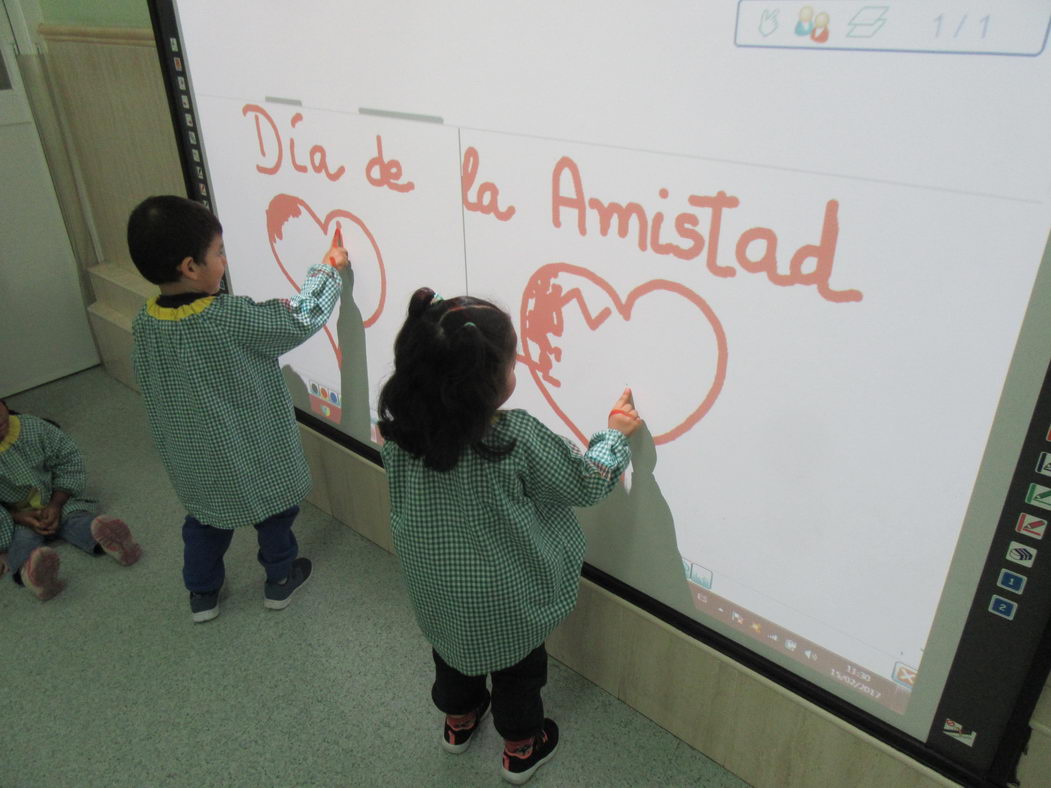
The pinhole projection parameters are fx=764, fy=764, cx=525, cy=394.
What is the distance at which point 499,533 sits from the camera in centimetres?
111

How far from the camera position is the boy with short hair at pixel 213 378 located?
4.59 ft

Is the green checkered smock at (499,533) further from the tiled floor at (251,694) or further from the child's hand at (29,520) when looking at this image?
the child's hand at (29,520)

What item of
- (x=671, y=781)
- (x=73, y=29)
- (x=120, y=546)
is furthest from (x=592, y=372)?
(x=73, y=29)

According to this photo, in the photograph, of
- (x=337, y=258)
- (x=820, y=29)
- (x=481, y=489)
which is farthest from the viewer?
(x=337, y=258)

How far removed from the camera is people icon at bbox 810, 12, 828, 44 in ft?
2.57

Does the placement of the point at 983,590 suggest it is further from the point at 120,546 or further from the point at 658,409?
the point at 120,546

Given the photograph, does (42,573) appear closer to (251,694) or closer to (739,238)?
(251,694)

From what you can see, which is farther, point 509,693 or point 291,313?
→ point 291,313

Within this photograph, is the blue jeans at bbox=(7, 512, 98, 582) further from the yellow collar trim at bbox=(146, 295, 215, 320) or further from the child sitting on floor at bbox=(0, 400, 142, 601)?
the yellow collar trim at bbox=(146, 295, 215, 320)

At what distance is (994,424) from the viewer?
825 mm

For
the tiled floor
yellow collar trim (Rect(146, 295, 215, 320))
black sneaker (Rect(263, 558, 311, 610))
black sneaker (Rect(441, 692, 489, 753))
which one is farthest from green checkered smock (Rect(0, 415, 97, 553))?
black sneaker (Rect(441, 692, 489, 753))

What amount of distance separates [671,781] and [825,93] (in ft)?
3.75

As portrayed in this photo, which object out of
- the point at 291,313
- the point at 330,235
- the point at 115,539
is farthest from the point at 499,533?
the point at 115,539

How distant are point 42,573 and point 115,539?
0.17 metres
